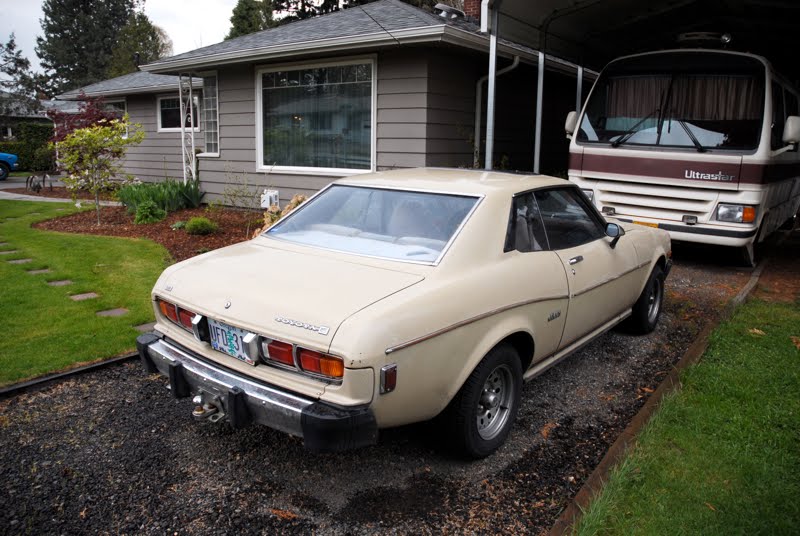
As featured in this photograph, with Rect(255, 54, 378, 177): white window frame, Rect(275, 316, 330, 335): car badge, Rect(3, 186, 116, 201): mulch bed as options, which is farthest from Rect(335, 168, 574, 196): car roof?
Rect(3, 186, 116, 201): mulch bed

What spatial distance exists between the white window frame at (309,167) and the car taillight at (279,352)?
7.37 metres

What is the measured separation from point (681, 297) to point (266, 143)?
822 centimetres

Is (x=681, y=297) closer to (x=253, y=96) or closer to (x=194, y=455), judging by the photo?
(x=194, y=455)

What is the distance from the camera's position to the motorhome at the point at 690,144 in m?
7.35

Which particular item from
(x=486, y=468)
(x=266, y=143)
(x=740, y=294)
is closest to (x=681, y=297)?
(x=740, y=294)

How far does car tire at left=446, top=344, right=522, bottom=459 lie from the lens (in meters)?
3.14

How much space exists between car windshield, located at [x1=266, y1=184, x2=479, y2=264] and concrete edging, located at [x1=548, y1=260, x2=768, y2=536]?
4.58 ft

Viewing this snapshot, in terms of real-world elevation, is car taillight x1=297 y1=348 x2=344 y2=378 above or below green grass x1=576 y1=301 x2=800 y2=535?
above

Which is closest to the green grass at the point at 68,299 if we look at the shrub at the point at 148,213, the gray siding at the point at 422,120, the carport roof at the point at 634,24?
the shrub at the point at 148,213

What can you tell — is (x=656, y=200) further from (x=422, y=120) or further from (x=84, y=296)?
(x=84, y=296)

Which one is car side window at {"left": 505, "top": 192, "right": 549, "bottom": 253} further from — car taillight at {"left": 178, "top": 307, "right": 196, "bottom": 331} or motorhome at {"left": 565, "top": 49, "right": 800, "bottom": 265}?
motorhome at {"left": 565, "top": 49, "right": 800, "bottom": 265}

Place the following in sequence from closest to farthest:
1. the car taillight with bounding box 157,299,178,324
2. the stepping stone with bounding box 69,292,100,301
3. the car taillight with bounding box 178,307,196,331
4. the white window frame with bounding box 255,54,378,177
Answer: the car taillight with bounding box 178,307,196,331
the car taillight with bounding box 157,299,178,324
the stepping stone with bounding box 69,292,100,301
the white window frame with bounding box 255,54,378,177

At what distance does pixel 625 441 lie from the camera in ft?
11.5

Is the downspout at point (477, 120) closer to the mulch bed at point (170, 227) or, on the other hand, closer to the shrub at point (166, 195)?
the mulch bed at point (170, 227)
